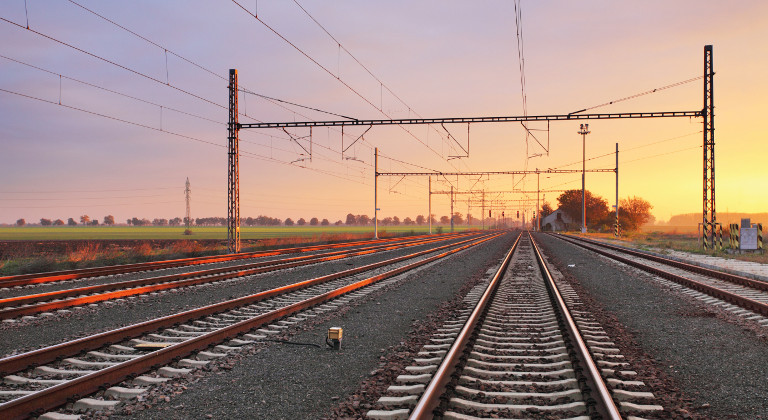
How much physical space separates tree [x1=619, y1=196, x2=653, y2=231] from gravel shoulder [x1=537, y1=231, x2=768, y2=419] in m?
77.3

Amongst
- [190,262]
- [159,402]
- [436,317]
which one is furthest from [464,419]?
[190,262]

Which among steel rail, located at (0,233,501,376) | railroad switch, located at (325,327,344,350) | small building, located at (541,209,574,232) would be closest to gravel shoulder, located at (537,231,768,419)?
railroad switch, located at (325,327,344,350)

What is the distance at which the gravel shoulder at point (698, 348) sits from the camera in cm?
535

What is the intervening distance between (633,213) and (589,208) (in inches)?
550

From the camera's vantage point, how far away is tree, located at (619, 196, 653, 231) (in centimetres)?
8469

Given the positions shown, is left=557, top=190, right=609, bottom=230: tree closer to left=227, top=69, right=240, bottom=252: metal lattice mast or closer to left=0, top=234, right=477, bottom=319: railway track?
left=227, top=69, right=240, bottom=252: metal lattice mast

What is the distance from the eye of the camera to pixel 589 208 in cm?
10100

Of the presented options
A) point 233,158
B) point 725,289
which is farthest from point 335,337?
point 233,158

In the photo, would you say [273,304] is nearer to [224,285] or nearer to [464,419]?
[224,285]

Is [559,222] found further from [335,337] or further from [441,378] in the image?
[441,378]

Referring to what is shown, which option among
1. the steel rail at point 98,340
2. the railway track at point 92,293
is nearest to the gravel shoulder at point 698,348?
the steel rail at point 98,340

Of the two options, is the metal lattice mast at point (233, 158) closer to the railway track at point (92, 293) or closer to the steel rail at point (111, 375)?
the railway track at point (92, 293)

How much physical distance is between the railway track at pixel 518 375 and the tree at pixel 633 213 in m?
82.5

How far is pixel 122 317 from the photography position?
9.87 m
